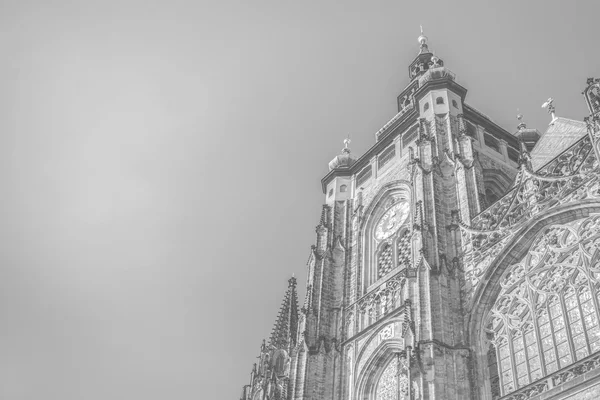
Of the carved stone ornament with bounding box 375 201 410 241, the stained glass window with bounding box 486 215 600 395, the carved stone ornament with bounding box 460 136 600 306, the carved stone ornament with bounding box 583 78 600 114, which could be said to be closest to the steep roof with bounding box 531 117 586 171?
the carved stone ornament with bounding box 460 136 600 306

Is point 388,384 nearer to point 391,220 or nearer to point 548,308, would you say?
point 548,308

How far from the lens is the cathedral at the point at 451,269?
1852 centimetres

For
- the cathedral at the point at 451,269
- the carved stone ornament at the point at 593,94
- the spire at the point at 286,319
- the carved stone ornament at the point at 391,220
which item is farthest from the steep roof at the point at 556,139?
the spire at the point at 286,319

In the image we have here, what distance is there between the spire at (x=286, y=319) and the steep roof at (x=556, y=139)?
1427cm

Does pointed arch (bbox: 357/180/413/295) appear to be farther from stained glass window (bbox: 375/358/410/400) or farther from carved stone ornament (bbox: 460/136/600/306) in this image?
carved stone ornament (bbox: 460/136/600/306)

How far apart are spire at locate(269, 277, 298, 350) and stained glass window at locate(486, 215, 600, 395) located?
643 inches

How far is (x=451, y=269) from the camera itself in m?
22.5

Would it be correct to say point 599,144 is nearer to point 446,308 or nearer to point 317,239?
point 446,308

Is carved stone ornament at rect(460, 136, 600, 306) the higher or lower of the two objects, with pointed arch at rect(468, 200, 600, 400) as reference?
higher

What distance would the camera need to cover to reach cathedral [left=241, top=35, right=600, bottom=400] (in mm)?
18516

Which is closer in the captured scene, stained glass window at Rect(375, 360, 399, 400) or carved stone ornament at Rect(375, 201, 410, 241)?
stained glass window at Rect(375, 360, 399, 400)

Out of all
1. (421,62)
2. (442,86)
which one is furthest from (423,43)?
(442,86)

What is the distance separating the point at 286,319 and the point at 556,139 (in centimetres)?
1685

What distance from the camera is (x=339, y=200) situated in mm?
32812
